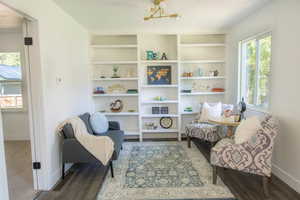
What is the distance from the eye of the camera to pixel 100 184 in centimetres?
253

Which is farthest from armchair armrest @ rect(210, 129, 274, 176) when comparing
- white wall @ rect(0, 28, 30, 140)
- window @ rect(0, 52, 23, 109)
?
window @ rect(0, 52, 23, 109)

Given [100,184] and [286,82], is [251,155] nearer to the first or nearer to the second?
[286,82]

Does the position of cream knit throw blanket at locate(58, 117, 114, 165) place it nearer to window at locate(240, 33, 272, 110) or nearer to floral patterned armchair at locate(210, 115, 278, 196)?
floral patterned armchair at locate(210, 115, 278, 196)

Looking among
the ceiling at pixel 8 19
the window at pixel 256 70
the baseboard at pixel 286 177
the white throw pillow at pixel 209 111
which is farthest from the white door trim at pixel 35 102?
the window at pixel 256 70

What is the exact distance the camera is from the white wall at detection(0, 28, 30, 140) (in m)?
4.28

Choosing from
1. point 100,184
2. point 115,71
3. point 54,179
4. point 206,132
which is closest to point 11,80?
point 115,71

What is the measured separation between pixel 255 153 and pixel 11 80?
4.94 metres

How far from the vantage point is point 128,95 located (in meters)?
4.38

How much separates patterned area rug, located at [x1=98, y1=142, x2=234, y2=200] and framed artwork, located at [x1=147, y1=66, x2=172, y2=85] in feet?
5.05

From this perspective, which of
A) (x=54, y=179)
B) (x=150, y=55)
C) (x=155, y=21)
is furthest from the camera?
(x=150, y=55)

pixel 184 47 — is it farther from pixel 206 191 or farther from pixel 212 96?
pixel 206 191

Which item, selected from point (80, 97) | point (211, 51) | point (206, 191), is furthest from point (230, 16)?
point (80, 97)

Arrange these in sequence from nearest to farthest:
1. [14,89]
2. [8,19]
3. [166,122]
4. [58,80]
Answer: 1. [58,80]
2. [8,19]
3. [14,89]
4. [166,122]

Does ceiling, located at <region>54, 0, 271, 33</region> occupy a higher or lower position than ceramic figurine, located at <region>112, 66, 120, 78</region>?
higher
